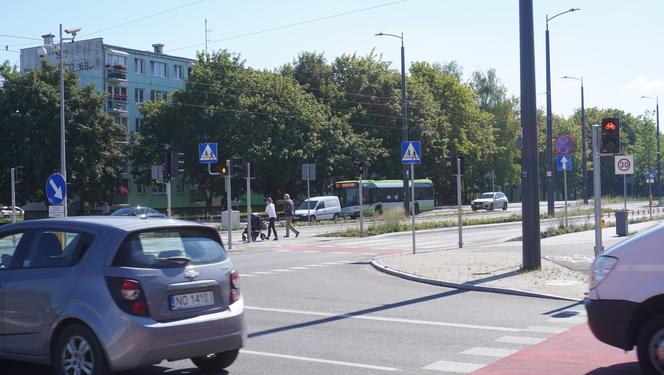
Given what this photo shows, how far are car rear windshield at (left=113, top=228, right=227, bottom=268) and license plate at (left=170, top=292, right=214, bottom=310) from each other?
11.4 inches

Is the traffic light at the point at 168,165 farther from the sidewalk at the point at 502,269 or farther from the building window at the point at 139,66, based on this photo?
the building window at the point at 139,66

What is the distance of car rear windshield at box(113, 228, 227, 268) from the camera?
707 centimetres

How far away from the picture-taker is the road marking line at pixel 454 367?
26.3 feet

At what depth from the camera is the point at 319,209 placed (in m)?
52.1

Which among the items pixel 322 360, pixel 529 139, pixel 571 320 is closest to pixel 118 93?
pixel 529 139

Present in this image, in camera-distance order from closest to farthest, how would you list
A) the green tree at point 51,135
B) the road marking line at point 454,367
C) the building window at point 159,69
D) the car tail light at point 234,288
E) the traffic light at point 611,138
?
the car tail light at point 234,288
the road marking line at point 454,367
the traffic light at point 611,138
the green tree at point 51,135
the building window at point 159,69

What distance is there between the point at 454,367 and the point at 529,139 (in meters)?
9.70

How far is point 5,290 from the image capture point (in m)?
7.48

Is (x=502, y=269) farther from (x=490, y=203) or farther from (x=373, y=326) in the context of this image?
(x=490, y=203)

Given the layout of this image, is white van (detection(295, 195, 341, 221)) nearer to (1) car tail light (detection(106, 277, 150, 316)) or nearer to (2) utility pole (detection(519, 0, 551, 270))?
(2) utility pole (detection(519, 0, 551, 270))

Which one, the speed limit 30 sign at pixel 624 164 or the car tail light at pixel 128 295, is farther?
the speed limit 30 sign at pixel 624 164

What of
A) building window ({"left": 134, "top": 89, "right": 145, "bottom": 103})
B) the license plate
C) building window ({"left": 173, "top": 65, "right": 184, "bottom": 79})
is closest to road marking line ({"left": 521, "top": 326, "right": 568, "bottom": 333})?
the license plate

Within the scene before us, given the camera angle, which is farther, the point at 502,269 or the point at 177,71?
the point at 177,71

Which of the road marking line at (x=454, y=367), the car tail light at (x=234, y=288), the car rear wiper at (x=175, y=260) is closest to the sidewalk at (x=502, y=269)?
the road marking line at (x=454, y=367)
